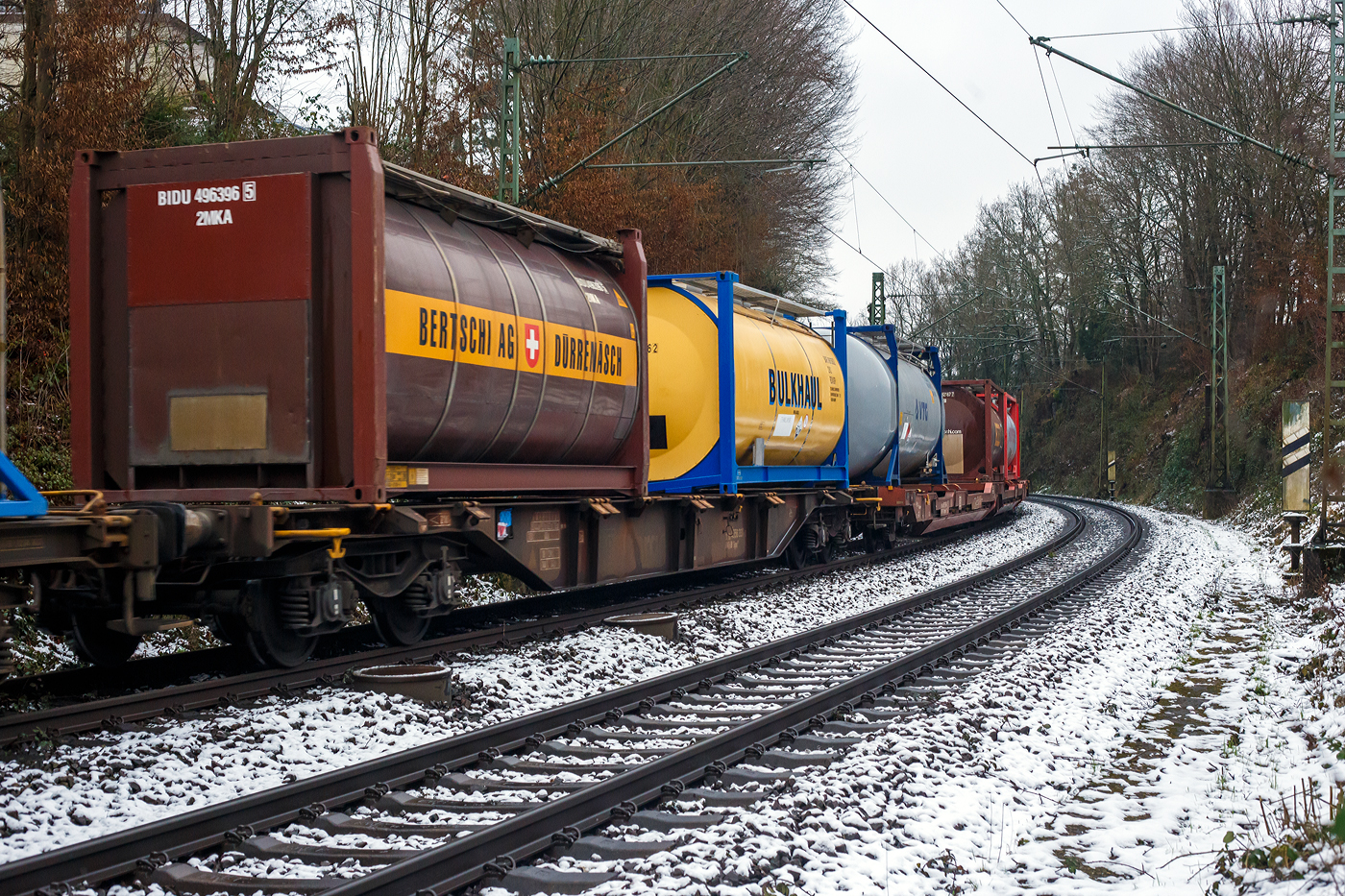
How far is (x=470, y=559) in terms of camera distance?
9.85 metres

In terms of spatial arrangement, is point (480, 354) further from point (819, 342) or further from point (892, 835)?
point (819, 342)

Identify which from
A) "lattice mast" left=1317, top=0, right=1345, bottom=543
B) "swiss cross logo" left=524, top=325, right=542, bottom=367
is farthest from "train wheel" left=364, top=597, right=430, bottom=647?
"lattice mast" left=1317, top=0, right=1345, bottom=543

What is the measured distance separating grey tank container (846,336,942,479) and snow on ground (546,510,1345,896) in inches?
308

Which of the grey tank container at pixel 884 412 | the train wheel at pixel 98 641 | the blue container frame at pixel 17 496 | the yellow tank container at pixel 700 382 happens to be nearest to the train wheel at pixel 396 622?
the train wheel at pixel 98 641

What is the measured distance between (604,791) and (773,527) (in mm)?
10213

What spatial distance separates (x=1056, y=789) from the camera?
6.05 m

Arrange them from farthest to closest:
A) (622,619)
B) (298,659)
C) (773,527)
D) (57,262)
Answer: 1. (773,527)
2. (57,262)
3. (622,619)
4. (298,659)

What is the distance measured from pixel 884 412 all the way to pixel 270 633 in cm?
1277

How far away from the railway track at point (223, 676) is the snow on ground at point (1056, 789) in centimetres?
349

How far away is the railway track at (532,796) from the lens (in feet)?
14.1

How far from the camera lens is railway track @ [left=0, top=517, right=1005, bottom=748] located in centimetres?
630

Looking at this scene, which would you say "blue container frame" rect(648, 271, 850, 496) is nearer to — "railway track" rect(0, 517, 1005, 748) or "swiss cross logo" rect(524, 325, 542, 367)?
"railway track" rect(0, 517, 1005, 748)

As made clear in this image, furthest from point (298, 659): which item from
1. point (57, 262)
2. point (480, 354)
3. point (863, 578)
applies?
point (863, 578)

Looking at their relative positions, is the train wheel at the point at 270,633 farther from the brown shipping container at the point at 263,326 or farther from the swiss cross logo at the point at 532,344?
the swiss cross logo at the point at 532,344
